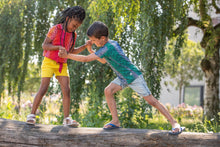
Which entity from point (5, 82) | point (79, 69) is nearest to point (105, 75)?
point (79, 69)

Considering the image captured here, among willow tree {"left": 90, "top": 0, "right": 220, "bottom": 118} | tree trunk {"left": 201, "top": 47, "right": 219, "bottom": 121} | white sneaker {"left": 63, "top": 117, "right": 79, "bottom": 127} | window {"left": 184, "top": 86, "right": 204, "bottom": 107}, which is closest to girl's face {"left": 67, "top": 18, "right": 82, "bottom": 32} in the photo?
white sneaker {"left": 63, "top": 117, "right": 79, "bottom": 127}

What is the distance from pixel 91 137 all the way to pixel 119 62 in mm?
912

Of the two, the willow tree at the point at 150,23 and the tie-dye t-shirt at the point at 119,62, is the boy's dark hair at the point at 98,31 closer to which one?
the tie-dye t-shirt at the point at 119,62

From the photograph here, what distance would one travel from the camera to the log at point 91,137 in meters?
2.66

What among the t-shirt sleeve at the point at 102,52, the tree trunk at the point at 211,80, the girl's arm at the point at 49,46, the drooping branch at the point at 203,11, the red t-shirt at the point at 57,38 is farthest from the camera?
the tree trunk at the point at 211,80

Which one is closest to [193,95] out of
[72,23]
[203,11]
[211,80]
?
[211,80]

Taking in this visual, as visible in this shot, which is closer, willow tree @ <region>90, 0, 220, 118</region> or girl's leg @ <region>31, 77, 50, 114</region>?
girl's leg @ <region>31, 77, 50, 114</region>

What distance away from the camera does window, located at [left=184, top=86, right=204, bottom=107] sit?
19.3 m

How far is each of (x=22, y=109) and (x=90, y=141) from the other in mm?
6010

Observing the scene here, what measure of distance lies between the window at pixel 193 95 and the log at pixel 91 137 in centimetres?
1747

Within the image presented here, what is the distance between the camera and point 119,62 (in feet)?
9.84

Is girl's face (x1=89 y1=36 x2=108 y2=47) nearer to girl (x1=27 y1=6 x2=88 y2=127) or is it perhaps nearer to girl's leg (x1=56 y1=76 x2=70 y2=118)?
girl (x1=27 y1=6 x2=88 y2=127)

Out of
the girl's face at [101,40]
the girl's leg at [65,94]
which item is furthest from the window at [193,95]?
the girl's face at [101,40]

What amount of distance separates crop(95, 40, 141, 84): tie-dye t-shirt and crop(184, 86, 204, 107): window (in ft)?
57.2
